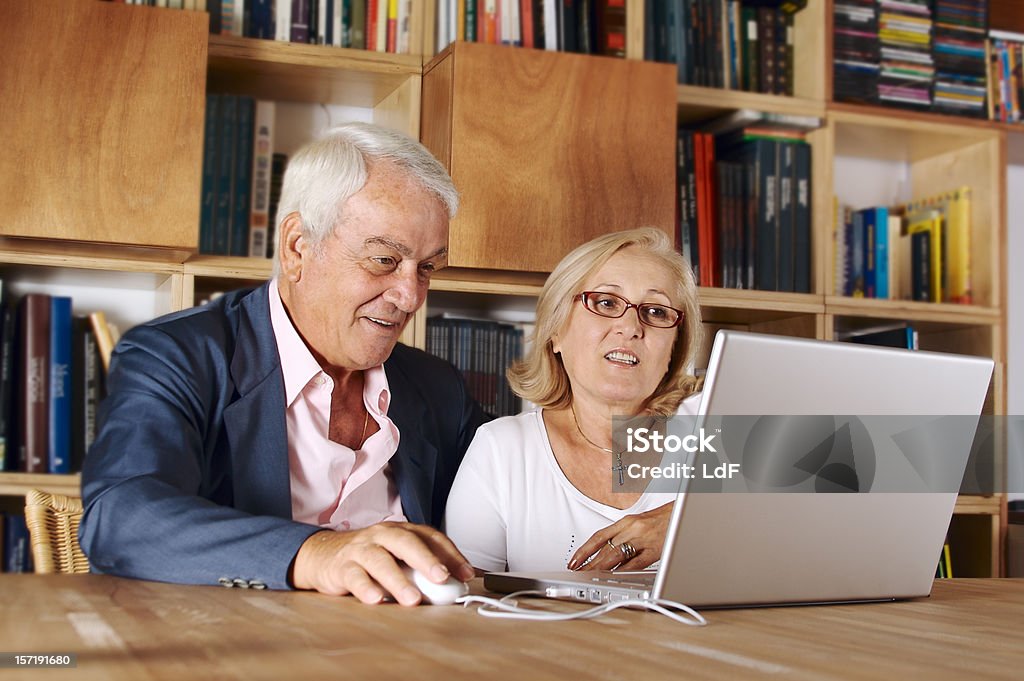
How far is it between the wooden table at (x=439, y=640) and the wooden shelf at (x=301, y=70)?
62.7 inches

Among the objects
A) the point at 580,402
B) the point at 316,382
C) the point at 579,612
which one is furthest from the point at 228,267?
the point at 579,612

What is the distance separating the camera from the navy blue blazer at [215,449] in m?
1.05

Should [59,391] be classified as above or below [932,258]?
below

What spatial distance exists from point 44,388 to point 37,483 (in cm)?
20

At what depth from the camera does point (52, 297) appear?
7.39 feet

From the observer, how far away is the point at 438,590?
925mm

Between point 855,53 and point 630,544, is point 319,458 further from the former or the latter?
point 855,53

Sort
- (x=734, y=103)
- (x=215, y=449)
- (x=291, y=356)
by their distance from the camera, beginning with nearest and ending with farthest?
(x=215, y=449), (x=291, y=356), (x=734, y=103)

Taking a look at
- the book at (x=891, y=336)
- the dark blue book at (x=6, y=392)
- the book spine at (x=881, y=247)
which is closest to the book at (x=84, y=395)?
the dark blue book at (x=6, y=392)

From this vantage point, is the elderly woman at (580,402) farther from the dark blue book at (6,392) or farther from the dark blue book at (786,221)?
the dark blue book at (6,392)

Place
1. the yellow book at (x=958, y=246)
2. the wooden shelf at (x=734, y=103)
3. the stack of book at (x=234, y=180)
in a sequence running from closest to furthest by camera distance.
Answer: the stack of book at (x=234, y=180)
the wooden shelf at (x=734, y=103)
the yellow book at (x=958, y=246)

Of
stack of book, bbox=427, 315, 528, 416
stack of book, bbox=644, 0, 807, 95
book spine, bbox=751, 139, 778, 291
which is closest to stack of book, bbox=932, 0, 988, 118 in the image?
stack of book, bbox=644, 0, 807, 95

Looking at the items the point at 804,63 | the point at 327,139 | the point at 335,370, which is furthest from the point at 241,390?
the point at 804,63

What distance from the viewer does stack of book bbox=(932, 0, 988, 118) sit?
9.31 ft
